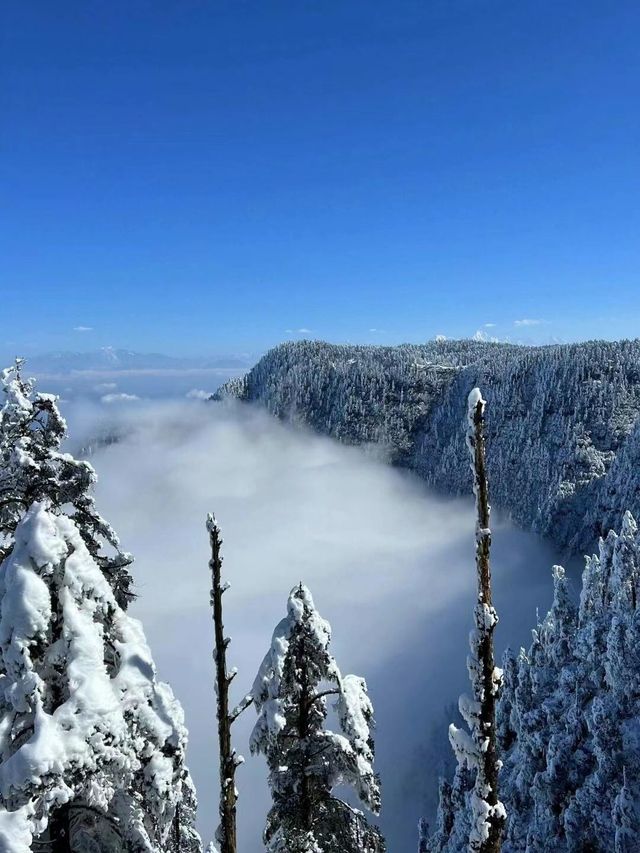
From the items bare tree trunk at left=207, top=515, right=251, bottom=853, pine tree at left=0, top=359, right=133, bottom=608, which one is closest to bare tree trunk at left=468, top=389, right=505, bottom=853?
bare tree trunk at left=207, top=515, right=251, bottom=853

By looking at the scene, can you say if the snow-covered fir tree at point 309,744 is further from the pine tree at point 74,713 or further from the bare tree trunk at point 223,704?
the bare tree trunk at point 223,704

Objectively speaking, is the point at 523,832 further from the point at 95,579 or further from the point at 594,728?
the point at 95,579

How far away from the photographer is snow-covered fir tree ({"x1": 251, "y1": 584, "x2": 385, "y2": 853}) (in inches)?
457

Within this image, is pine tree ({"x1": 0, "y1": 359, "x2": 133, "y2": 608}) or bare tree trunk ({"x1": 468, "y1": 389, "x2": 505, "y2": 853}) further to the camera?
pine tree ({"x1": 0, "y1": 359, "x2": 133, "y2": 608})

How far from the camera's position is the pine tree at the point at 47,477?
34.5 feet

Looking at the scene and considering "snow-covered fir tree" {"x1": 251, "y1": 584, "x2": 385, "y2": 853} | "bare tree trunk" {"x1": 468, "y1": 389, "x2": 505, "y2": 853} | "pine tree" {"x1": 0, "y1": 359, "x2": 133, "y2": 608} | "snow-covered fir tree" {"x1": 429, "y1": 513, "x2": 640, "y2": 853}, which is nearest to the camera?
"bare tree trunk" {"x1": 468, "y1": 389, "x2": 505, "y2": 853}

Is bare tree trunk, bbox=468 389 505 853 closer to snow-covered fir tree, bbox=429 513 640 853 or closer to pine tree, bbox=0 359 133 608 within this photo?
pine tree, bbox=0 359 133 608

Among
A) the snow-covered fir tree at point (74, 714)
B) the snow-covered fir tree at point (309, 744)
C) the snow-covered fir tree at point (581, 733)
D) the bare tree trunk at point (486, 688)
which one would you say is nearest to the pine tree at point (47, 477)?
the snow-covered fir tree at point (74, 714)

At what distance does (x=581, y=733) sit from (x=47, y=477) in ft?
114

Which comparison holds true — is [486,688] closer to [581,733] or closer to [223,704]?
[223,704]

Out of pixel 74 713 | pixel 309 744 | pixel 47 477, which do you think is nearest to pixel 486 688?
pixel 74 713

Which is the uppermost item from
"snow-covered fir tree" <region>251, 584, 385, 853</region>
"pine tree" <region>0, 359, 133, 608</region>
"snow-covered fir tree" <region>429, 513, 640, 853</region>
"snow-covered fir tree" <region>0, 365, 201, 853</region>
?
"pine tree" <region>0, 359, 133, 608</region>

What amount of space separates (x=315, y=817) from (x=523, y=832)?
30.3 meters

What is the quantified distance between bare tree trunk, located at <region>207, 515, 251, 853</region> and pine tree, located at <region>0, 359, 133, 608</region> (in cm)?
347
